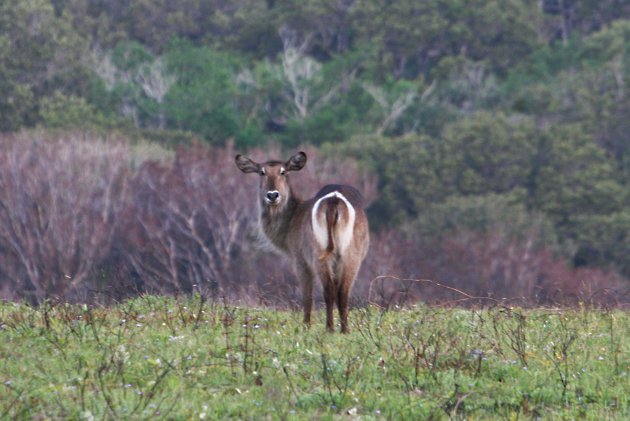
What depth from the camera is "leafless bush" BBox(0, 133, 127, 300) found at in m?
53.5

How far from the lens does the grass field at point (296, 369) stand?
27.8ft

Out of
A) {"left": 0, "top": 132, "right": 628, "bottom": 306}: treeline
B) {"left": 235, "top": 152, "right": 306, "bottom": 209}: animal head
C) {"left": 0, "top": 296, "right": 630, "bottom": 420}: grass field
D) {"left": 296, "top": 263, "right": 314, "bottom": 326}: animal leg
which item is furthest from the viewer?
{"left": 0, "top": 132, "right": 628, "bottom": 306}: treeline

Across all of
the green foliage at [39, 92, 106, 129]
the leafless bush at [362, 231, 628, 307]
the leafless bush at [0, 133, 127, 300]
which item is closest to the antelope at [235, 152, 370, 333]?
the leafless bush at [0, 133, 127, 300]

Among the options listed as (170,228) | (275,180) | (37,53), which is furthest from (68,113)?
(275,180)

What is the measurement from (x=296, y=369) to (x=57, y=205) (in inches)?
1870

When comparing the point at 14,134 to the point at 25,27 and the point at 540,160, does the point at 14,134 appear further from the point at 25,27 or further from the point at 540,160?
the point at 540,160

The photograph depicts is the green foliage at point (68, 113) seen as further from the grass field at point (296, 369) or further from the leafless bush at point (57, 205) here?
the grass field at point (296, 369)

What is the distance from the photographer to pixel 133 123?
70750 millimetres

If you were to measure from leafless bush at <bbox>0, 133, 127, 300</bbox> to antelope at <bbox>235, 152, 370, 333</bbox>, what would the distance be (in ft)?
127

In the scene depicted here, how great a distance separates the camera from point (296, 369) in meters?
9.30

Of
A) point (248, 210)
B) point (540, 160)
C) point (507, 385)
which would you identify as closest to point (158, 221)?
point (248, 210)

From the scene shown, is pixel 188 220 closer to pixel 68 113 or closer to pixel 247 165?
pixel 68 113

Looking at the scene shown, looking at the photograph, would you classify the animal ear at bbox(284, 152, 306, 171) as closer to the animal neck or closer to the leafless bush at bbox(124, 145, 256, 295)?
the animal neck

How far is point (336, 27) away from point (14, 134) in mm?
31701
